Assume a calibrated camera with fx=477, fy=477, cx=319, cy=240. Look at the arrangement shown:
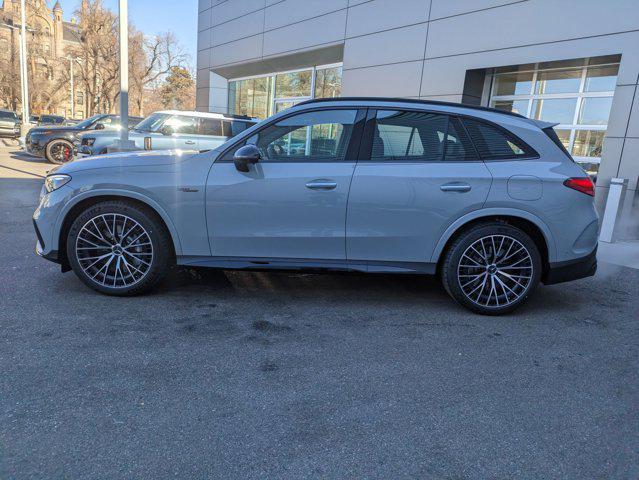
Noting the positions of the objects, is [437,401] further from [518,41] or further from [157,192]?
[518,41]

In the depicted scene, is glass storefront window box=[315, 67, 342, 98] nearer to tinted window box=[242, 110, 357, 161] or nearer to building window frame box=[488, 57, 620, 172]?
building window frame box=[488, 57, 620, 172]

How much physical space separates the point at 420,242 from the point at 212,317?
1.85 m

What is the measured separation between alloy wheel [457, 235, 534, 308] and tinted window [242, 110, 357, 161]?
1436 mm

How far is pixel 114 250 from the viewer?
4133mm

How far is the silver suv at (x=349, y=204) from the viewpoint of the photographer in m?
4.00

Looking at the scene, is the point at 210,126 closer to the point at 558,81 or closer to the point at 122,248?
the point at 558,81

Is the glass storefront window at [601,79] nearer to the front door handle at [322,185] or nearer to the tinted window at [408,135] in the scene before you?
the tinted window at [408,135]

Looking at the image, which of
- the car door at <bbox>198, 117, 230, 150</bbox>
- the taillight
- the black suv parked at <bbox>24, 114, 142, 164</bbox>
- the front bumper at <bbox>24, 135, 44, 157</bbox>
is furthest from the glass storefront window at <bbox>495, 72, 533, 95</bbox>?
the front bumper at <bbox>24, 135, 44, 157</bbox>

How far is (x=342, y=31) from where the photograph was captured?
13.6 m

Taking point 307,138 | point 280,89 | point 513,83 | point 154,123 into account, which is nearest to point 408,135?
point 307,138

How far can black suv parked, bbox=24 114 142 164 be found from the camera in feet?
52.0

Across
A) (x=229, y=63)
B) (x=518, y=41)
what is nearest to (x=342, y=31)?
(x=518, y=41)

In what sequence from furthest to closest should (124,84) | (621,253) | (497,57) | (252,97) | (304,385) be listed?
(252,97) → (124,84) → (497,57) → (621,253) → (304,385)

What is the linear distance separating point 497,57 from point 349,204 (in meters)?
7.77
